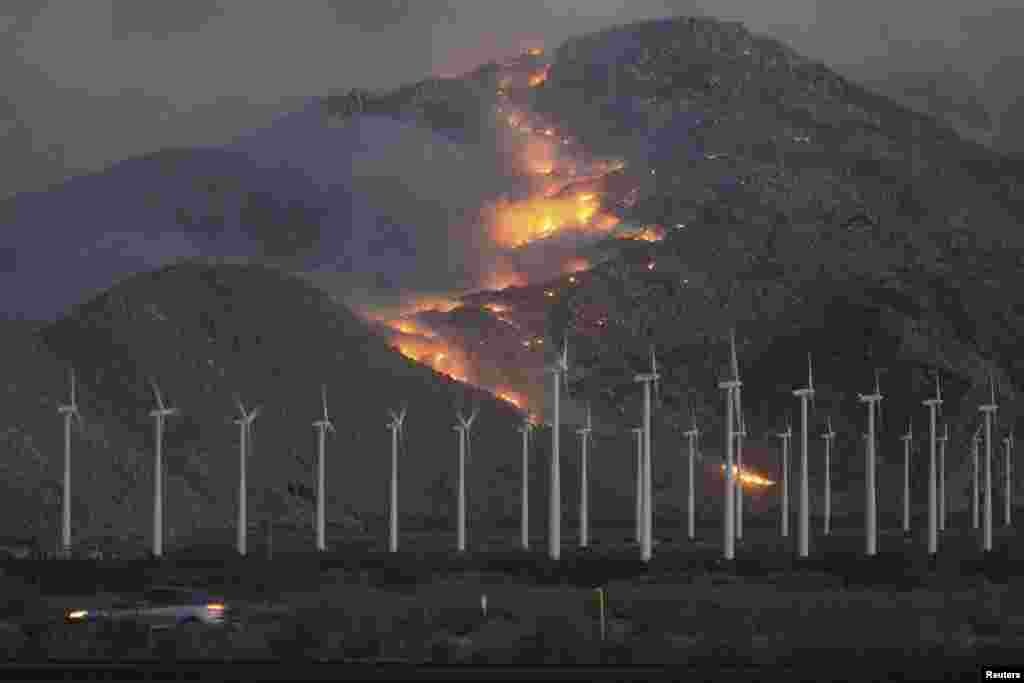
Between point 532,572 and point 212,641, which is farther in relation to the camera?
point 532,572

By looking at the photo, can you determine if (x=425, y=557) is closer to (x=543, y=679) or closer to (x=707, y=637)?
(x=707, y=637)

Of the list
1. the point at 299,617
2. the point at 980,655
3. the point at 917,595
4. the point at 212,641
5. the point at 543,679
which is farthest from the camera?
the point at 917,595

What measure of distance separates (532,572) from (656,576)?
30.1 ft

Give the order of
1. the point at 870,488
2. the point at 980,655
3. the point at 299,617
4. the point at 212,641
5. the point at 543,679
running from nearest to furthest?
1. the point at 543,679
2. the point at 980,655
3. the point at 212,641
4. the point at 299,617
5. the point at 870,488

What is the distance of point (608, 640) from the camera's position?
2562 inches

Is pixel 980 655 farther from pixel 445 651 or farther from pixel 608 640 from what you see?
pixel 445 651

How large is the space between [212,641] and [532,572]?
52745 millimetres

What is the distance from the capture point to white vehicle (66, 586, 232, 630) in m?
70.0

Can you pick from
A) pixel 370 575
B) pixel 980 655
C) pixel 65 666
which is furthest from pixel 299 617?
pixel 370 575

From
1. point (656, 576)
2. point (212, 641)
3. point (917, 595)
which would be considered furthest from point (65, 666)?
point (656, 576)

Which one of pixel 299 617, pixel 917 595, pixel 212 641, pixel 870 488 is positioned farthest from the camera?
pixel 870 488

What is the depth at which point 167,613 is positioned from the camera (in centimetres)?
7188

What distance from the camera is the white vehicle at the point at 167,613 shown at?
7000 cm

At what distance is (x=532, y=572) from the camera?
379 ft
